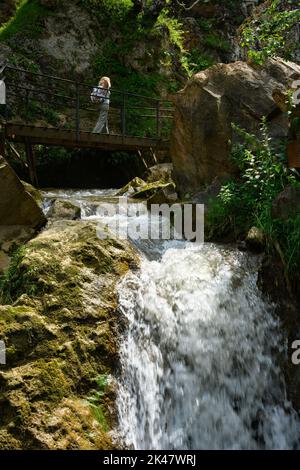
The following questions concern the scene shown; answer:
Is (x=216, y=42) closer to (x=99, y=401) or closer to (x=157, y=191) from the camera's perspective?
(x=157, y=191)

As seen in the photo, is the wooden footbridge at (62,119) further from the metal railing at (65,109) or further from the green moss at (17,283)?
the green moss at (17,283)

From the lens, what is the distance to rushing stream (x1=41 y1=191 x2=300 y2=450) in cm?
393

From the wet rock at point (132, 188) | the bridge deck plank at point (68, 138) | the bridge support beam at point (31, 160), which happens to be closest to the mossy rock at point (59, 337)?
the wet rock at point (132, 188)

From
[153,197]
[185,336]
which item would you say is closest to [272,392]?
[185,336]

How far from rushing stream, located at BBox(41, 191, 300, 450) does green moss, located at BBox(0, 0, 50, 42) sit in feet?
46.7

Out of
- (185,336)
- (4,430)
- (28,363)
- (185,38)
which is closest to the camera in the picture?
(4,430)

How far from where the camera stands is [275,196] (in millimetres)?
5797

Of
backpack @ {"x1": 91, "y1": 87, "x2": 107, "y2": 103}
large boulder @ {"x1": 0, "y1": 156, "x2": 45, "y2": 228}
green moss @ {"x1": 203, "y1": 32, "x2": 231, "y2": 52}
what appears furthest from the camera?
green moss @ {"x1": 203, "y1": 32, "x2": 231, "y2": 52}

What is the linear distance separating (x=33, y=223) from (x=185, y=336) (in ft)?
9.46

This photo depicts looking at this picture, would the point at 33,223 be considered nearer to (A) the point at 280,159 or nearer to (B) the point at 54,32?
(A) the point at 280,159

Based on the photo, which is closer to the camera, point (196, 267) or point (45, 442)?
point (45, 442)

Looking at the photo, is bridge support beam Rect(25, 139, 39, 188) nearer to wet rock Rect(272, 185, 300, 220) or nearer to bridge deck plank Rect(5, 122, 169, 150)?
bridge deck plank Rect(5, 122, 169, 150)

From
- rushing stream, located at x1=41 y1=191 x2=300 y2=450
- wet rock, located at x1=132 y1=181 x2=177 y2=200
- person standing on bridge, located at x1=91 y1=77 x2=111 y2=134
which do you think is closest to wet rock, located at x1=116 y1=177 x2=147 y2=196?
wet rock, located at x1=132 y1=181 x2=177 y2=200

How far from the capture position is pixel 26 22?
660 inches
